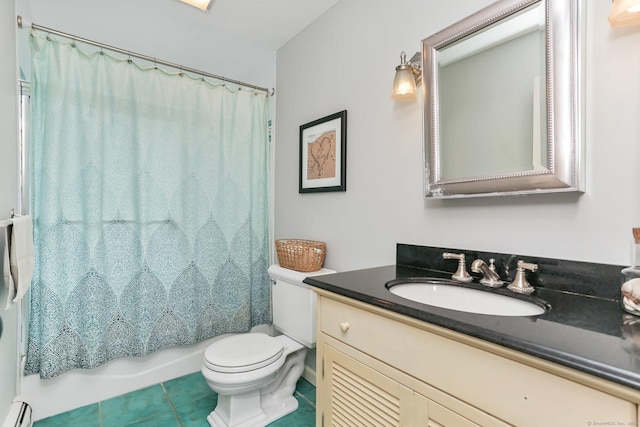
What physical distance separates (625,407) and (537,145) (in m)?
0.81

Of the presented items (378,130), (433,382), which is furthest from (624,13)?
(433,382)

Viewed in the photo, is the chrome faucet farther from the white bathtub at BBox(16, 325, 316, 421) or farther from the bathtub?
the bathtub

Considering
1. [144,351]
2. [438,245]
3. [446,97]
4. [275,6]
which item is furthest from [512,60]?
[144,351]

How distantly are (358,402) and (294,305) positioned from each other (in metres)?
0.83

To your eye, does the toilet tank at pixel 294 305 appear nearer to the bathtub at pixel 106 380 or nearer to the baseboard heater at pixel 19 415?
the bathtub at pixel 106 380

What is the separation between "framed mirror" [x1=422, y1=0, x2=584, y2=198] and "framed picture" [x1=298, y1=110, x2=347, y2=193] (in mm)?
582

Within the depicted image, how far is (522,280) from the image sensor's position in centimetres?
104

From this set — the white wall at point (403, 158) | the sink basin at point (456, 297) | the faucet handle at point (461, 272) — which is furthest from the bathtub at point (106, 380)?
the faucet handle at point (461, 272)

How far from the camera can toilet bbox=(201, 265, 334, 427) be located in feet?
5.04

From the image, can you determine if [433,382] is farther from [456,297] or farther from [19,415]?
[19,415]

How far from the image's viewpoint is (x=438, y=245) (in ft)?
4.52

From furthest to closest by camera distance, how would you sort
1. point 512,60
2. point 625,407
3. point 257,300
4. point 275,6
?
point 257,300, point 275,6, point 512,60, point 625,407

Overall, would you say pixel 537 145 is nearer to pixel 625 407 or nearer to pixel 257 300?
pixel 625 407

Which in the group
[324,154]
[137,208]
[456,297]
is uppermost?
[324,154]
